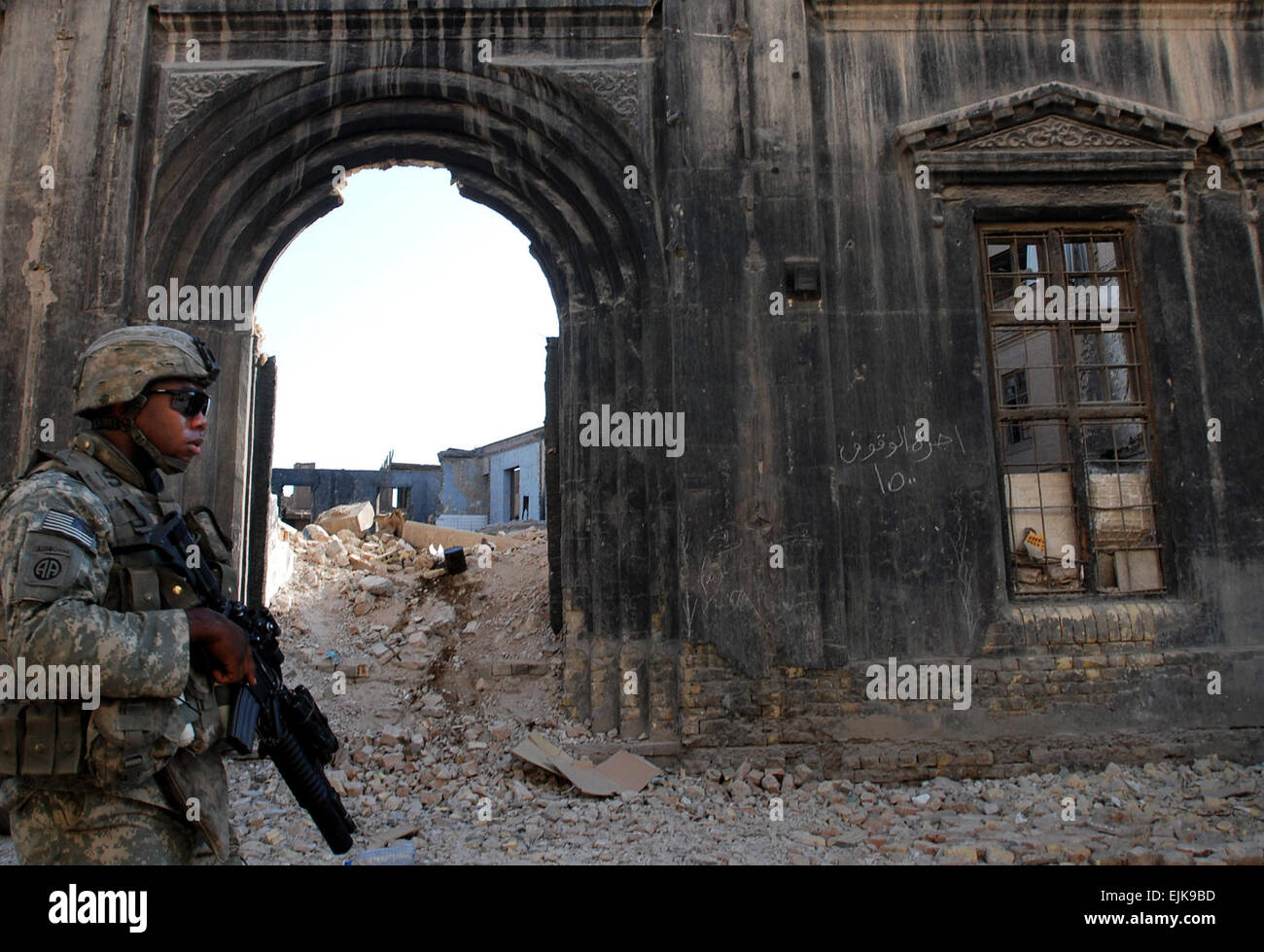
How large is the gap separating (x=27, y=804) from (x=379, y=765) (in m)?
3.40

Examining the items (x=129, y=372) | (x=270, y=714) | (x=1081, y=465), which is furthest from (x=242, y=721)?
(x=1081, y=465)

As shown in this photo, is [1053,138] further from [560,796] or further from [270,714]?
[270,714]

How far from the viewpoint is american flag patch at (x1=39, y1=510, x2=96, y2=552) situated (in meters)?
2.12

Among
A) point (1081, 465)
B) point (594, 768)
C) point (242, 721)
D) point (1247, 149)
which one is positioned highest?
point (1247, 149)

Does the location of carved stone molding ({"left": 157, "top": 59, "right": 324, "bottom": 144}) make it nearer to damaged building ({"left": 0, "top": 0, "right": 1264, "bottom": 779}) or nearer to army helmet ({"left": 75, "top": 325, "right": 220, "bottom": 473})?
damaged building ({"left": 0, "top": 0, "right": 1264, "bottom": 779})

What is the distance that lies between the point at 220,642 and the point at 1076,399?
5820 mm

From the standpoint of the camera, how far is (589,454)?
6.15 meters

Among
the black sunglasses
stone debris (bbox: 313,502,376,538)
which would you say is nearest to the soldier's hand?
the black sunglasses

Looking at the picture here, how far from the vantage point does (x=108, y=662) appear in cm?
208

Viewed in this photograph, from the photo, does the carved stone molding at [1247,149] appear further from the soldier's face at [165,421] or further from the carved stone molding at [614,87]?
the soldier's face at [165,421]

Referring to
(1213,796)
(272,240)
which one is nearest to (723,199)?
(272,240)

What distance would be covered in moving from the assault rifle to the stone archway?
324 centimetres

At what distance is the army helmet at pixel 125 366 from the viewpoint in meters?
2.45

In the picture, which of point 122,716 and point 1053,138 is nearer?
point 122,716
